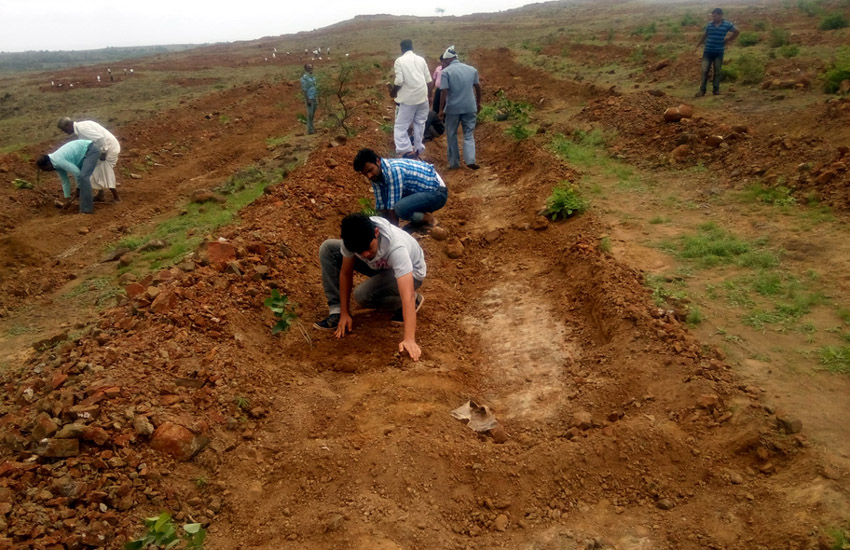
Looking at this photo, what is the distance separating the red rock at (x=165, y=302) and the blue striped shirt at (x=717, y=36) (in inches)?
384

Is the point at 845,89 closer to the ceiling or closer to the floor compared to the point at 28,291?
closer to the ceiling

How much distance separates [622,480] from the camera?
308 cm

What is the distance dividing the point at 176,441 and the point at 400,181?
125 inches

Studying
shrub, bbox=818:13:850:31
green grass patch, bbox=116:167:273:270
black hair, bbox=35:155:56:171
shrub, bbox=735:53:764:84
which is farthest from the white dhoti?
shrub, bbox=818:13:850:31

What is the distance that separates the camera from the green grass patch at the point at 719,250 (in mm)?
4811

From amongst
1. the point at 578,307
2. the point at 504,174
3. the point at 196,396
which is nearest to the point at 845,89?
the point at 504,174

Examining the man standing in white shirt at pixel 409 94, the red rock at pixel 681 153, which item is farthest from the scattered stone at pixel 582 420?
the man standing in white shirt at pixel 409 94

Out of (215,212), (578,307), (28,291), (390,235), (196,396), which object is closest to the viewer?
(196,396)

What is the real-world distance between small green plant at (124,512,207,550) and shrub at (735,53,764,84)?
1177 cm

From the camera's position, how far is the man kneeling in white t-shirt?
12.9 feet

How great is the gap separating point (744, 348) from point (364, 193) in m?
5.52

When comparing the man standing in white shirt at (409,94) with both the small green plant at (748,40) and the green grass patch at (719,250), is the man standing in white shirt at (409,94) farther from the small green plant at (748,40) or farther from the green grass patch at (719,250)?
the small green plant at (748,40)

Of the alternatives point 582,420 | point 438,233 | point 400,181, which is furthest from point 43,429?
point 438,233

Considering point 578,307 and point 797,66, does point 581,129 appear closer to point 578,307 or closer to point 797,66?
point 797,66
